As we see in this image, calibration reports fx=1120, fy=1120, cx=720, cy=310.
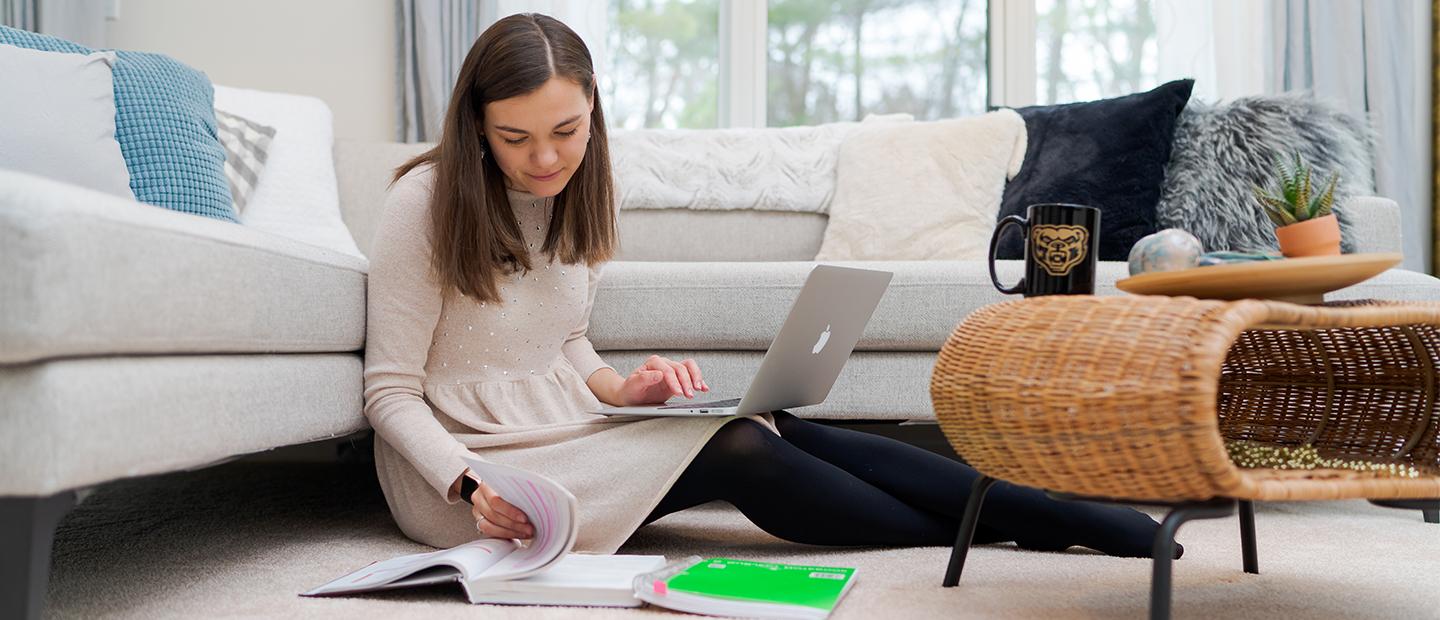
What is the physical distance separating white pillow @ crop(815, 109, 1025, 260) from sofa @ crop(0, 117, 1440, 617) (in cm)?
35

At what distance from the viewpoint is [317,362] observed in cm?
142

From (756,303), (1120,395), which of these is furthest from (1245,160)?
(1120,395)

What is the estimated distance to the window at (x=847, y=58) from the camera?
11.6 feet

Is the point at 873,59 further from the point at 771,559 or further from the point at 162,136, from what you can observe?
the point at 771,559

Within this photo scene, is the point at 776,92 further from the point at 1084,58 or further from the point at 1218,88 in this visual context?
the point at 1218,88

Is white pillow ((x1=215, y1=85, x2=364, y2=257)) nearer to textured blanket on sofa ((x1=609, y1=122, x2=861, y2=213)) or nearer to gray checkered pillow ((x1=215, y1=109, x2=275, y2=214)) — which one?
gray checkered pillow ((x1=215, y1=109, x2=275, y2=214))

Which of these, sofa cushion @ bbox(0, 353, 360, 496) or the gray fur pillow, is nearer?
sofa cushion @ bbox(0, 353, 360, 496)

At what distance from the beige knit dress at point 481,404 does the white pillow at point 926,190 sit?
100 cm

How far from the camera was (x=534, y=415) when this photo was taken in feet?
5.08

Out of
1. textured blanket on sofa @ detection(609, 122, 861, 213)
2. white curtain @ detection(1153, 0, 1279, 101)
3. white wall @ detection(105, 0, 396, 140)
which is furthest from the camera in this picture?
white wall @ detection(105, 0, 396, 140)

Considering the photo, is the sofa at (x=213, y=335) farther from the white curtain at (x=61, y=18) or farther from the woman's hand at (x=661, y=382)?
the white curtain at (x=61, y=18)

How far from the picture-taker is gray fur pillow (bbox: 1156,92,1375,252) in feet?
7.26

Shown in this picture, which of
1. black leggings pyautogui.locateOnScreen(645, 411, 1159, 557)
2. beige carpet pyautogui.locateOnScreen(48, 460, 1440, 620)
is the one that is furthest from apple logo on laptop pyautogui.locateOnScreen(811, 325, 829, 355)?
beige carpet pyautogui.locateOnScreen(48, 460, 1440, 620)

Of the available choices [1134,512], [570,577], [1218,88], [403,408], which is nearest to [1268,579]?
[1134,512]
